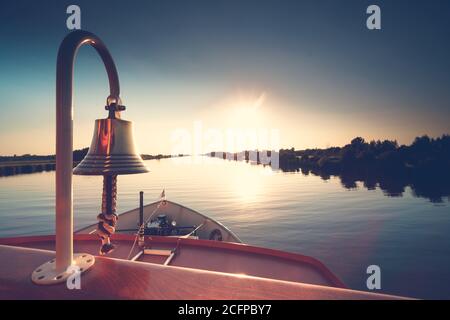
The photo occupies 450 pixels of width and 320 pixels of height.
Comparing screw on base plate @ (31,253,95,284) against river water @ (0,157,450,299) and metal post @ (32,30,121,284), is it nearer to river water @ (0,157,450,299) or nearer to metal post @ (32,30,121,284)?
metal post @ (32,30,121,284)

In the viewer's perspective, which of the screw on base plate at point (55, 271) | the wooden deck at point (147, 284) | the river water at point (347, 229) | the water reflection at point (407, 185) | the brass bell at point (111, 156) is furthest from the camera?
the water reflection at point (407, 185)

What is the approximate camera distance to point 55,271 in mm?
1449

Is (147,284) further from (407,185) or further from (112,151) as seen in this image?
(407,185)

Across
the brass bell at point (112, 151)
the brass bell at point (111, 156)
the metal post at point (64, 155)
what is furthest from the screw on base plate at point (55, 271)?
the brass bell at point (112, 151)

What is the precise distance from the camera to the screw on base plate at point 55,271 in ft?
4.43

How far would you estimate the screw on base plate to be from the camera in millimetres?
1351

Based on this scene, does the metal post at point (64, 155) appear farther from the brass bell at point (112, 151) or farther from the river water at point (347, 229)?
the river water at point (347, 229)

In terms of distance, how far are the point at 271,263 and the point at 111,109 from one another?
12.8 ft

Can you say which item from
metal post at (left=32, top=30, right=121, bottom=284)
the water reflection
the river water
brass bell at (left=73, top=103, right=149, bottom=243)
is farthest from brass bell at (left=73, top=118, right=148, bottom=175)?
the water reflection

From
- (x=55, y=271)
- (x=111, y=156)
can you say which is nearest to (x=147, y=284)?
(x=55, y=271)

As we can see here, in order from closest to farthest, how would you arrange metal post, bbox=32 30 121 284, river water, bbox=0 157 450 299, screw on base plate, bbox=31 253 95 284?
screw on base plate, bbox=31 253 95 284 → metal post, bbox=32 30 121 284 → river water, bbox=0 157 450 299

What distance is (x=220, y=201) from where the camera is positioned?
136 ft

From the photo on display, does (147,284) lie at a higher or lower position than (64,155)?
lower
